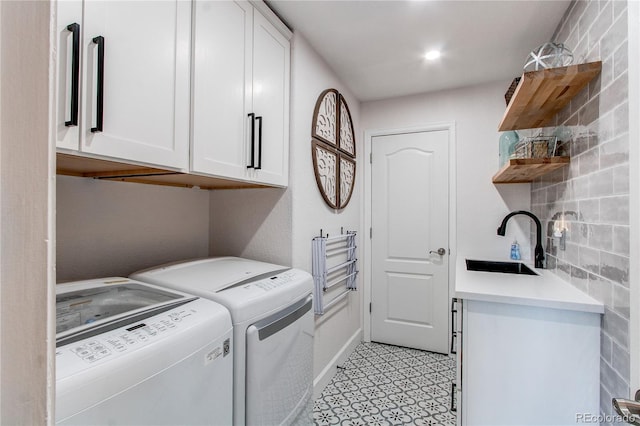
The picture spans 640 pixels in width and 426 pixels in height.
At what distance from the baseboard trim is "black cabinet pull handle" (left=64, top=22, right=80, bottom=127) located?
6.65 ft

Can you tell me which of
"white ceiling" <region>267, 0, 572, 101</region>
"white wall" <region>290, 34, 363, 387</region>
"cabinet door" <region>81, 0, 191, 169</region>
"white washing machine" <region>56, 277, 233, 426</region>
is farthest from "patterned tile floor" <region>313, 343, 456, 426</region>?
"white ceiling" <region>267, 0, 572, 101</region>

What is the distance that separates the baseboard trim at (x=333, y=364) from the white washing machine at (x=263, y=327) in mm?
613

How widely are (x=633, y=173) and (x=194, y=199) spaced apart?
202cm

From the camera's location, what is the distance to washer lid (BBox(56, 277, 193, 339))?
99 cm

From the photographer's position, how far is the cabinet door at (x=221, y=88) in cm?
123

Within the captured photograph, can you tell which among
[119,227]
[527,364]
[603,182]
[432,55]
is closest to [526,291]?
[527,364]

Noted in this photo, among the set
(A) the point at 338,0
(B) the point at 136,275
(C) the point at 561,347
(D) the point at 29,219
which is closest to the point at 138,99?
(B) the point at 136,275

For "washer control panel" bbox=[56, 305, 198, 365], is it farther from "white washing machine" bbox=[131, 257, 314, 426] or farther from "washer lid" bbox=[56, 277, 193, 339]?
"white washing machine" bbox=[131, 257, 314, 426]

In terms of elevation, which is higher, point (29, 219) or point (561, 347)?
point (29, 219)

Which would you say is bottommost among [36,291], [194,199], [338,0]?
[36,291]

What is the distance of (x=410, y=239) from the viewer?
2.91 metres

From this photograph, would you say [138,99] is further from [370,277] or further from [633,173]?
[370,277]

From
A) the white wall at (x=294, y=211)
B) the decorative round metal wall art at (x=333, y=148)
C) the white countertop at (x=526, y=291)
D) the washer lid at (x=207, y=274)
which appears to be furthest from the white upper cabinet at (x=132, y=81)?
the white countertop at (x=526, y=291)

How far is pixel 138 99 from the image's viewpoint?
1.00 metres
